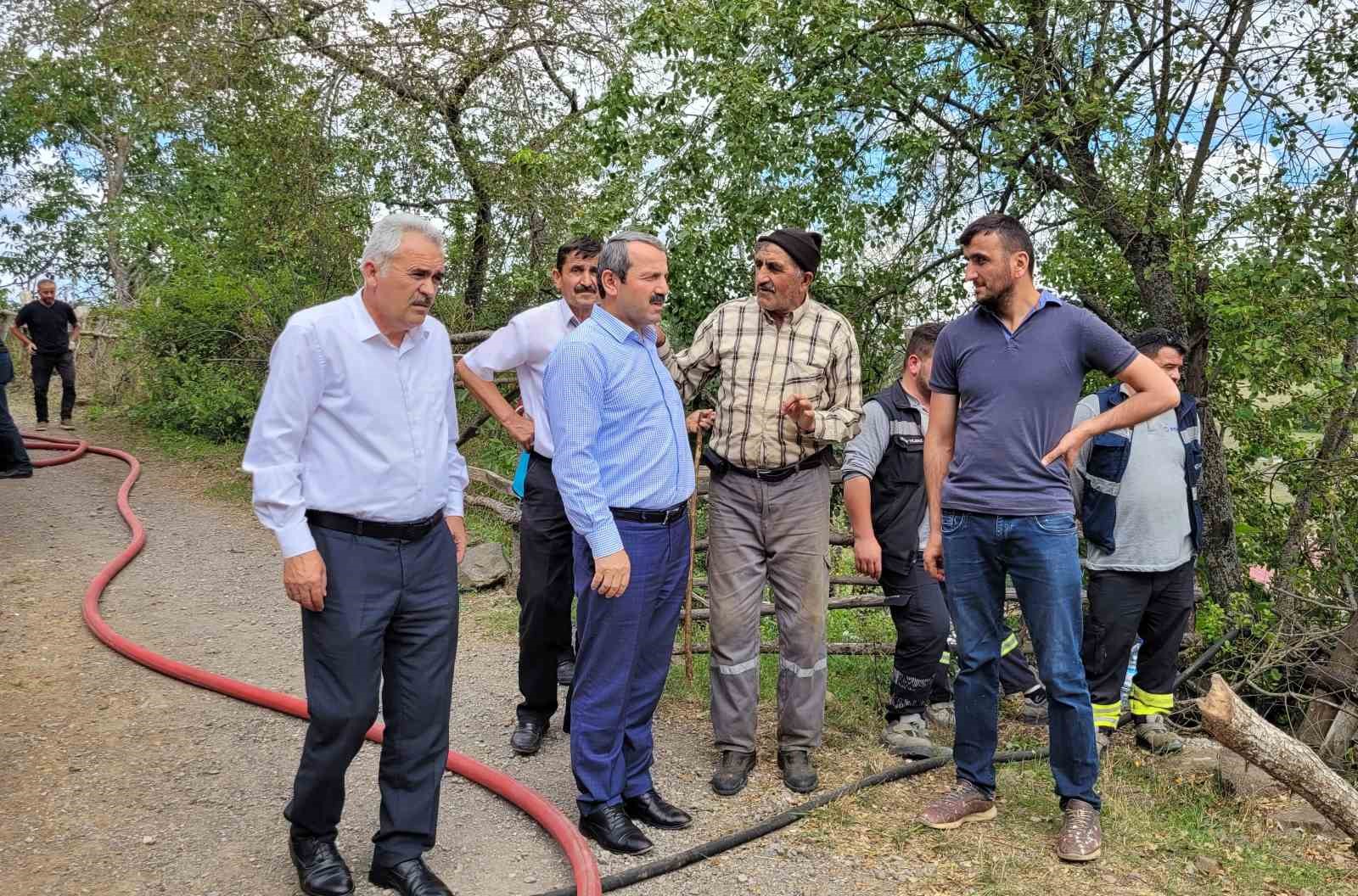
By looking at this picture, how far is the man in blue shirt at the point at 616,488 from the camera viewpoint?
11.3 feet

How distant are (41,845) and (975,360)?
3504 mm

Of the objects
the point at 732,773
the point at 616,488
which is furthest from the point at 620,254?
the point at 732,773

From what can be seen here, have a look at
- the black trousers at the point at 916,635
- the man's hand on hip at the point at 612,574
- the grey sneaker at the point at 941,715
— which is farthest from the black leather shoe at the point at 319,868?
the grey sneaker at the point at 941,715

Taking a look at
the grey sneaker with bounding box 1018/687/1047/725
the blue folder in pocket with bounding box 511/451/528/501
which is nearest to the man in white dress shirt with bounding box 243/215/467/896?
the blue folder in pocket with bounding box 511/451/528/501

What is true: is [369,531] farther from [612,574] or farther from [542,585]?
[542,585]

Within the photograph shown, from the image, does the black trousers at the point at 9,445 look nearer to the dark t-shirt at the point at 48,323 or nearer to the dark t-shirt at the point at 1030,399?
the dark t-shirt at the point at 48,323

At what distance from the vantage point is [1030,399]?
11.7 feet

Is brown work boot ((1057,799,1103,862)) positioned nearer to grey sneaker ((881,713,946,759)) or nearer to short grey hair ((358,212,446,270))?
grey sneaker ((881,713,946,759))

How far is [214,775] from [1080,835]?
3180 millimetres

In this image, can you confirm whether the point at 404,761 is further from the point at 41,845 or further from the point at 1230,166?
the point at 1230,166

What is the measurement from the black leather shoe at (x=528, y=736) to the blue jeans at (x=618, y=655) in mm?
823

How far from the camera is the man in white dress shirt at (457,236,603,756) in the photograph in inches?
175

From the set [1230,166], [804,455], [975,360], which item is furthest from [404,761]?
[1230,166]

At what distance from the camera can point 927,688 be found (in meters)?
4.82
